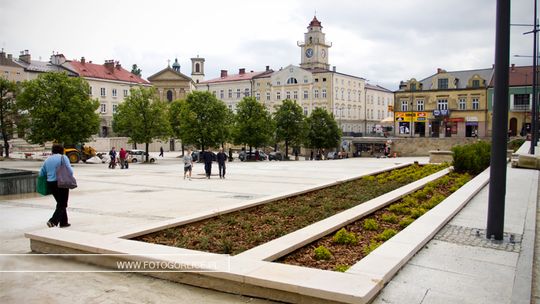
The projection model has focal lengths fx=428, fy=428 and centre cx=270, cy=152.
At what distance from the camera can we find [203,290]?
18.9ft

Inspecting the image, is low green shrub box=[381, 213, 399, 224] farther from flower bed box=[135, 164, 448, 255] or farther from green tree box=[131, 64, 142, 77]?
green tree box=[131, 64, 142, 77]

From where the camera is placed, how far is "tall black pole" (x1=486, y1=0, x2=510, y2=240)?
777 centimetres

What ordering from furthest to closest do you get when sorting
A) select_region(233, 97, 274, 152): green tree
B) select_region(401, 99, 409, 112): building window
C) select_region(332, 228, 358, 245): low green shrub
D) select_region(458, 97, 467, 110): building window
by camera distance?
select_region(401, 99, 409, 112): building window → select_region(458, 97, 467, 110): building window → select_region(233, 97, 274, 152): green tree → select_region(332, 228, 358, 245): low green shrub

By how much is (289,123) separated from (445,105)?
25221mm

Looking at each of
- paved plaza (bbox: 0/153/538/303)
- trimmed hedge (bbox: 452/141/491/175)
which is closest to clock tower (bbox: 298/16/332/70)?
trimmed hedge (bbox: 452/141/491/175)

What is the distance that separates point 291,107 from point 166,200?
48.3 metres

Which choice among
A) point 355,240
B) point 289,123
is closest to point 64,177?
point 355,240

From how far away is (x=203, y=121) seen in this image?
177ft

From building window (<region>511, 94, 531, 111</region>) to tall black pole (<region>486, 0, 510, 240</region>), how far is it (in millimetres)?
60526

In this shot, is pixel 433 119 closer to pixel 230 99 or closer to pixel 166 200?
pixel 230 99

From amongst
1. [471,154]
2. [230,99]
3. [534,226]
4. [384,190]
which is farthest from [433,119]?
[534,226]

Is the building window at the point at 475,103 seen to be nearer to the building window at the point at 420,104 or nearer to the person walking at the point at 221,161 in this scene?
the building window at the point at 420,104

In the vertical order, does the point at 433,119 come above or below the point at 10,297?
above

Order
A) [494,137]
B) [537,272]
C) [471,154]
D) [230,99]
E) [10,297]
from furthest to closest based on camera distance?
[230,99] → [471,154] → [494,137] → [537,272] → [10,297]
